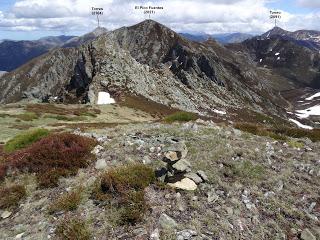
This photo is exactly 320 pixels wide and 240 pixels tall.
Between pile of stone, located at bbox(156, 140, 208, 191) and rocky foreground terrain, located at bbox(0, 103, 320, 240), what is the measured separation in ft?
Result: 0.13

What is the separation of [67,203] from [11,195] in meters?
2.85

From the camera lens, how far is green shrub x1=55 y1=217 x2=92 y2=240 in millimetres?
12156

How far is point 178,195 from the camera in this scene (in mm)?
13828

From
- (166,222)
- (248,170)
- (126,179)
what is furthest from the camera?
(248,170)

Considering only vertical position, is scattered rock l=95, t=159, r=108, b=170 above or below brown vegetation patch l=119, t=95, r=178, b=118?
above

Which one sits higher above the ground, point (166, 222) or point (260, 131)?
point (166, 222)

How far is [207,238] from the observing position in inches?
475

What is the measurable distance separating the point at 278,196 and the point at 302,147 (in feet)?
23.0

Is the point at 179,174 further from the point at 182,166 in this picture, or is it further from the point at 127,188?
the point at 127,188

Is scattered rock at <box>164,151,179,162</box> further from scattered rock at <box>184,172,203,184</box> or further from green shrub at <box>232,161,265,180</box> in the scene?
green shrub at <box>232,161,265,180</box>

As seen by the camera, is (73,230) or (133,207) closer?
(73,230)

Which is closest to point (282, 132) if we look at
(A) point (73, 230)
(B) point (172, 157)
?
(B) point (172, 157)

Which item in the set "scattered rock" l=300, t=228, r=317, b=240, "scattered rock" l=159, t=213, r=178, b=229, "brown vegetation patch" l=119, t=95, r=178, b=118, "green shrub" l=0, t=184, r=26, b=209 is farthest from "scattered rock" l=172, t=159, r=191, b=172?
"brown vegetation patch" l=119, t=95, r=178, b=118

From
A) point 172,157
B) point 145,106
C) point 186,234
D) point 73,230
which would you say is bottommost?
point 145,106
